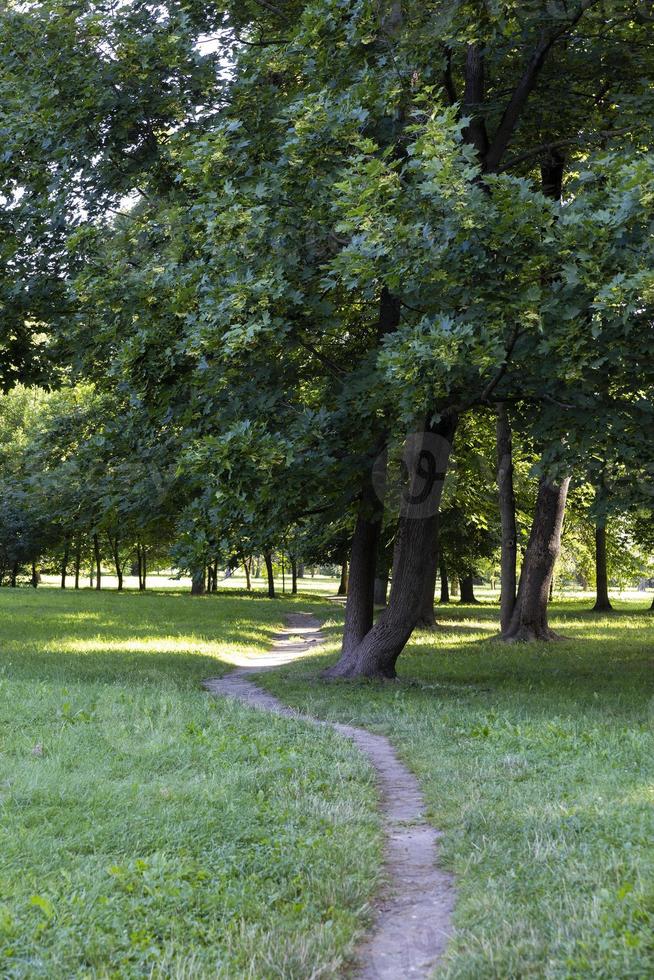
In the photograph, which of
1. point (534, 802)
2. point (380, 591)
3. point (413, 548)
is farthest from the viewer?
point (380, 591)

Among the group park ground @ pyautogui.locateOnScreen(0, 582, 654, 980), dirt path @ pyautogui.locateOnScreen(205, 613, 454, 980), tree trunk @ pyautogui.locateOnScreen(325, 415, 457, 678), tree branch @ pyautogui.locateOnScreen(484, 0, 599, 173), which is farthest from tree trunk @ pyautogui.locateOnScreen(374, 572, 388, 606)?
dirt path @ pyautogui.locateOnScreen(205, 613, 454, 980)

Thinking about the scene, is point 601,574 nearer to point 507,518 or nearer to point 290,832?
point 507,518

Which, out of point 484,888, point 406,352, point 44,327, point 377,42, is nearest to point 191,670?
point 44,327

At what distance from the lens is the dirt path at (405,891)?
4434 mm

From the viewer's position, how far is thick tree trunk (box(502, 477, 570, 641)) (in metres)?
22.4

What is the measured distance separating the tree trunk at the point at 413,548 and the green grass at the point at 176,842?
4.97 meters

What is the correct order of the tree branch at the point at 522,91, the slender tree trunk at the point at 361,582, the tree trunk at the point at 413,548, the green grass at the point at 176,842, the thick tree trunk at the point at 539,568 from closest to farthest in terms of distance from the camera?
the green grass at the point at 176,842 < the tree branch at the point at 522,91 < the tree trunk at the point at 413,548 < the slender tree trunk at the point at 361,582 < the thick tree trunk at the point at 539,568

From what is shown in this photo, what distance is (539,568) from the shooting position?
22.7m

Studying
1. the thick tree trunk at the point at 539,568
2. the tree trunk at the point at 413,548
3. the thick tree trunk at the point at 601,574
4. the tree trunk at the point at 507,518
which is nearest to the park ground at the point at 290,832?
the tree trunk at the point at 413,548

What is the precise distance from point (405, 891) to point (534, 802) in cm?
155

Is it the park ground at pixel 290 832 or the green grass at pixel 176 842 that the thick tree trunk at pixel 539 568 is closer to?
the park ground at pixel 290 832

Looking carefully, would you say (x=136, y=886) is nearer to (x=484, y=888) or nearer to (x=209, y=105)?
(x=484, y=888)

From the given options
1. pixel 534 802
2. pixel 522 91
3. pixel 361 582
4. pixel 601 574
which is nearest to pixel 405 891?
pixel 534 802

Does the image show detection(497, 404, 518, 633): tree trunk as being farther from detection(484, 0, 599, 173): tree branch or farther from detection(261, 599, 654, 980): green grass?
detection(484, 0, 599, 173): tree branch
